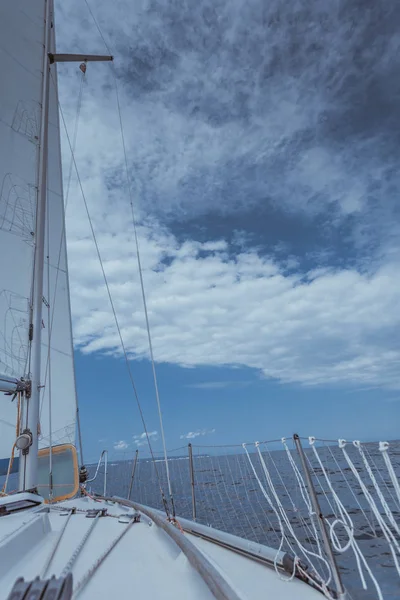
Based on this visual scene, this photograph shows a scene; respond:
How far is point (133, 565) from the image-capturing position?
7.77 ft

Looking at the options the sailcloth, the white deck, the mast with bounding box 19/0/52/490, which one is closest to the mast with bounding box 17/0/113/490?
the mast with bounding box 19/0/52/490

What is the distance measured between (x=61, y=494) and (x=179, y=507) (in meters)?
9.46

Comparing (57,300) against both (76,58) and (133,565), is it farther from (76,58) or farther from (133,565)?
(133,565)

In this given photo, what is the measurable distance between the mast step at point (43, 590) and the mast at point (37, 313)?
13.1ft

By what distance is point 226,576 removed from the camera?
7.04 ft

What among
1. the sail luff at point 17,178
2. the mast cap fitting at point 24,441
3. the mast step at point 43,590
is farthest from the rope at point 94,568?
the sail luff at point 17,178

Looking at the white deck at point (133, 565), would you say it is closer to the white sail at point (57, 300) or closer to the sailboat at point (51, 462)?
the sailboat at point (51, 462)

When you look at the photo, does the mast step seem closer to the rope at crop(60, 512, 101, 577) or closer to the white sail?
the rope at crop(60, 512, 101, 577)

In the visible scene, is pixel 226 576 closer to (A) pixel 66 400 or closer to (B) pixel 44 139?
(A) pixel 66 400

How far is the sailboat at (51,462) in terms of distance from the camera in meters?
2.05

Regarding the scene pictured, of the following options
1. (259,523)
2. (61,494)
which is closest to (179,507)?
(259,523)

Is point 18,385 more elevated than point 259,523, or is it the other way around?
point 18,385

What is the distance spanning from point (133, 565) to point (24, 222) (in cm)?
576

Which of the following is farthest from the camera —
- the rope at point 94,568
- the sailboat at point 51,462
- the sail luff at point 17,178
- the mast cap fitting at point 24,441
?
the sail luff at point 17,178
